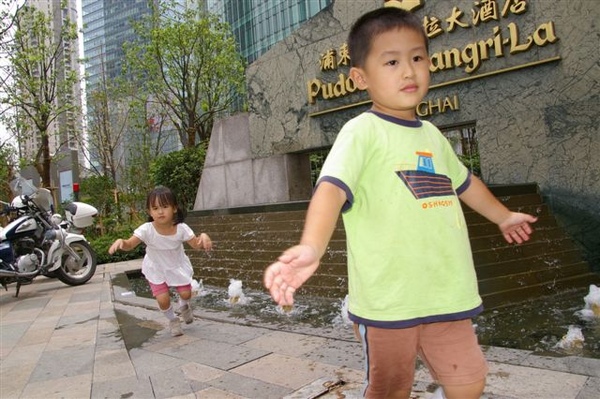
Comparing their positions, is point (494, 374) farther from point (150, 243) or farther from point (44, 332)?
point (44, 332)

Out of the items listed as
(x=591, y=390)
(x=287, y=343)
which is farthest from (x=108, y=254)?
(x=591, y=390)

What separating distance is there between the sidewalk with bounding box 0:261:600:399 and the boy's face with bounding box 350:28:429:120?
1.63m

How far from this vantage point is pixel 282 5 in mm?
48531

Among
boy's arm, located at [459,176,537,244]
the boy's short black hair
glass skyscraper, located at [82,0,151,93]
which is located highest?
glass skyscraper, located at [82,0,151,93]

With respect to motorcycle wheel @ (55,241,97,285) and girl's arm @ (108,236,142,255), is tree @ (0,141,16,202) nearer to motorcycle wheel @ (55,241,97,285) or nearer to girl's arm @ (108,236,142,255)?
motorcycle wheel @ (55,241,97,285)

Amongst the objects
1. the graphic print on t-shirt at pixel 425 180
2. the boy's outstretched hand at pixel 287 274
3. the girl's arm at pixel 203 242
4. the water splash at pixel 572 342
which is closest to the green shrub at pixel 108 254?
the girl's arm at pixel 203 242

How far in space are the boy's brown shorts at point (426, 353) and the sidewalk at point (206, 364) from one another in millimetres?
997

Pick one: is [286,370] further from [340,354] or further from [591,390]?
[591,390]

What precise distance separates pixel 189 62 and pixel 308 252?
1946 centimetres

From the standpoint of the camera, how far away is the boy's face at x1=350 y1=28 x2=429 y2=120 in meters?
1.70

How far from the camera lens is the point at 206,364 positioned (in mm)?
3537

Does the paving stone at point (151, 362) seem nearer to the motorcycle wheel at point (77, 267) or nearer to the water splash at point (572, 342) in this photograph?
the water splash at point (572, 342)

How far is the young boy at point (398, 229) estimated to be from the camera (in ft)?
5.26

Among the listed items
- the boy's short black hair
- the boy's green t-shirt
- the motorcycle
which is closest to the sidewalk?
the boy's green t-shirt
